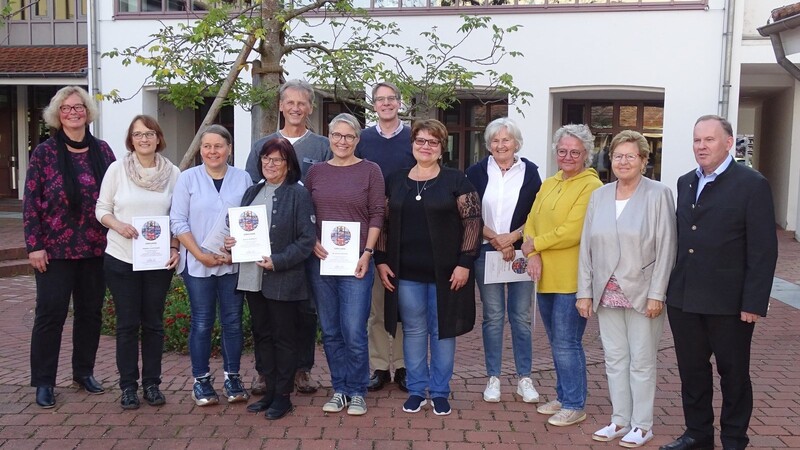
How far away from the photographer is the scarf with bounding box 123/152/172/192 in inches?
196

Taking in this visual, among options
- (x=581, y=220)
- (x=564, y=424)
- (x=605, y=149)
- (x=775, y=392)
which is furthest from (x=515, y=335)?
(x=605, y=149)

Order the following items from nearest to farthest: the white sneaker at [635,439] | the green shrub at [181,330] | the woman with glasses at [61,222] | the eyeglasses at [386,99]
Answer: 1. the white sneaker at [635,439]
2. the woman with glasses at [61,222]
3. the eyeglasses at [386,99]
4. the green shrub at [181,330]

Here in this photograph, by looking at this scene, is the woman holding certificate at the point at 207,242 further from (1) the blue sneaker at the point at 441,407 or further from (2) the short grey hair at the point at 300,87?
(1) the blue sneaker at the point at 441,407

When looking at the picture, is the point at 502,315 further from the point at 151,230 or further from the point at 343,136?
the point at 151,230

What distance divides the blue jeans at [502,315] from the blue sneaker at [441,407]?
0.49 metres

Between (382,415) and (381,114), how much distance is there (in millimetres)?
2137

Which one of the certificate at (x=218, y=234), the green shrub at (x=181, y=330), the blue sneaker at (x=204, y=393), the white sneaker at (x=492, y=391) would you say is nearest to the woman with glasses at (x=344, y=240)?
the certificate at (x=218, y=234)

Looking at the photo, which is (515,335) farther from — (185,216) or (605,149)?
(605,149)

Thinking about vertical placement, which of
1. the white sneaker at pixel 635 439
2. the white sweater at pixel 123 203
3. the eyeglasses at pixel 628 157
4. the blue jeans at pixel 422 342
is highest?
the eyeglasses at pixel 628 157

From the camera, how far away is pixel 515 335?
17.6 ft

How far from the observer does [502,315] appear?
5.32 m

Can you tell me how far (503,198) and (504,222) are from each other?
0.56 feet

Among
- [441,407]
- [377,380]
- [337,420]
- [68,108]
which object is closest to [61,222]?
[68,108]

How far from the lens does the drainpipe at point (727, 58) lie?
46.4ft
